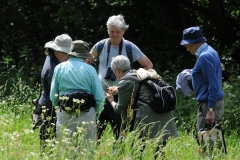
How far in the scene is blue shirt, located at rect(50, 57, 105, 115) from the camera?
5.34 m

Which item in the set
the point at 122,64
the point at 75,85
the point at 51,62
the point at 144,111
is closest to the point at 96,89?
the point at 75,85

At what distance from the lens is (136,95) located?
539 centimetres

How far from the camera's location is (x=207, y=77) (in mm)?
5473

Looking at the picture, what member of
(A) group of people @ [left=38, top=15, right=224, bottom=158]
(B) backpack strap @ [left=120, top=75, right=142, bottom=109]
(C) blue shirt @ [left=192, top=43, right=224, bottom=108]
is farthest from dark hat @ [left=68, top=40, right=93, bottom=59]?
(C) blue shirt @ [left=192, top=43, right=224, bottom=108]

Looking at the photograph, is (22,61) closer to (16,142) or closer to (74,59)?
(74,59)

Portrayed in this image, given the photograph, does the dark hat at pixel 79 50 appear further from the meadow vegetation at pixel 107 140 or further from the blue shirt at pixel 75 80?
the meadow vegetation at pixel 107 140

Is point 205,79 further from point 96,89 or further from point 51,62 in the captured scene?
point 51,62

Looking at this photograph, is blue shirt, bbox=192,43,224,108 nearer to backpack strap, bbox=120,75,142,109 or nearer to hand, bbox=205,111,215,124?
hand, bbox=205,111,215,124

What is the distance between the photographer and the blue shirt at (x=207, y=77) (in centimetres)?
545

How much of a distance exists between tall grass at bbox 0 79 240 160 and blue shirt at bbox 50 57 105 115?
1.57 ft

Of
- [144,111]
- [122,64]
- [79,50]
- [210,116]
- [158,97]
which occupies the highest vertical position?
[79,50]

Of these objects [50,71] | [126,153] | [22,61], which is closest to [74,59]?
[50,71]

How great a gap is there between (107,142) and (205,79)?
1444 mm

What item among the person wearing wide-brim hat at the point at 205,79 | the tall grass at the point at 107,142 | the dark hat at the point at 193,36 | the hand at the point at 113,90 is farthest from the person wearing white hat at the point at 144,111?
the dark hat at the point at 193,36
